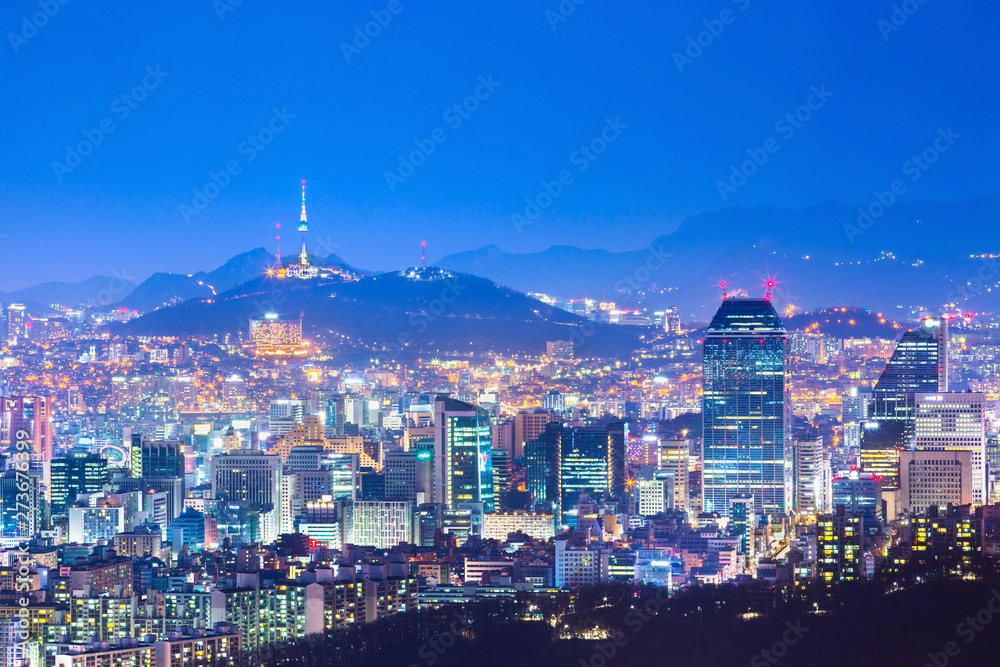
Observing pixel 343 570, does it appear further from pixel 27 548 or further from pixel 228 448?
pixel 228 448

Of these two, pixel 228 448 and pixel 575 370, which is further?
pixel 575 370

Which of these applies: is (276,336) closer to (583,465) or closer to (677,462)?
(677,462)

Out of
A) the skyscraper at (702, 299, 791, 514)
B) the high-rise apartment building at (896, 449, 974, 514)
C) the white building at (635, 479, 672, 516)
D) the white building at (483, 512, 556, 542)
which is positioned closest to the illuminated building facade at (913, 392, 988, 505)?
the high-rise apartment building at (896, 449, 974, 514)

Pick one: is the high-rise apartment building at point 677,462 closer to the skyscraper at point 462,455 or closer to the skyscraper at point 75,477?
the skyscraper at point 462,455

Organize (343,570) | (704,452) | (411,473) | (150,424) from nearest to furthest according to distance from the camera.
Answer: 1. (343,570)
2. (411,473)
3. (704,452)
4. (150,424)

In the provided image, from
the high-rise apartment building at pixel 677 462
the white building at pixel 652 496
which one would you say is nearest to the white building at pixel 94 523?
the white building at pixel 652 496

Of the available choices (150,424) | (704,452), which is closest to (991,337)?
(704,452)

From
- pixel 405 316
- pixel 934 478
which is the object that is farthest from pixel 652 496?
pixel 405 316

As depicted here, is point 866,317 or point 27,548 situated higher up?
point 866,317
